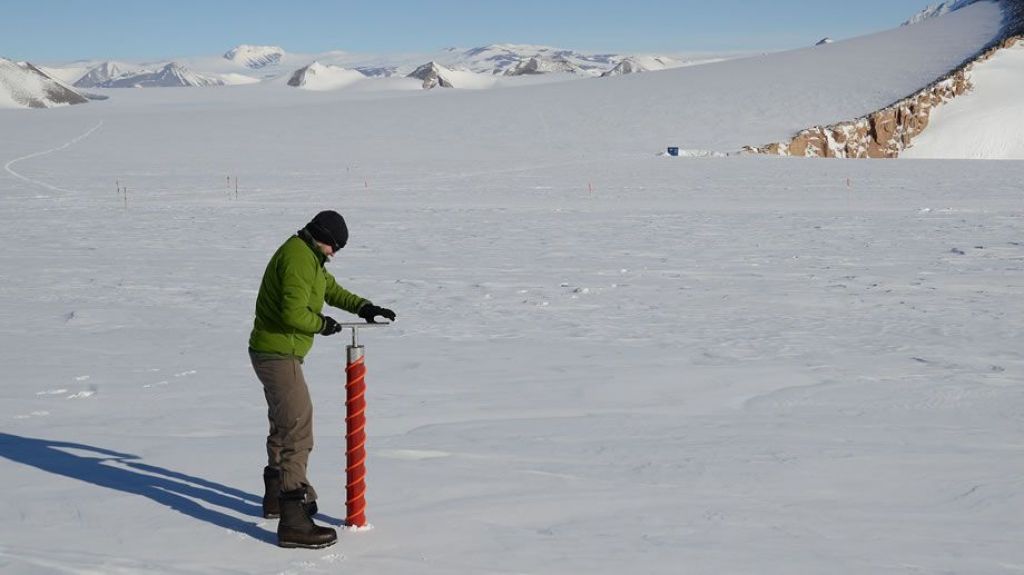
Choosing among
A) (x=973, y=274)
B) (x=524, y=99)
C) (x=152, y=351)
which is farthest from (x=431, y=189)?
(x=524, y=99)

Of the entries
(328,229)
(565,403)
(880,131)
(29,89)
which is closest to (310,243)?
(328,229)

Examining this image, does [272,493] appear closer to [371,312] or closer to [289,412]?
[289,412]

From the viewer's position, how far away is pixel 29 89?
497ft

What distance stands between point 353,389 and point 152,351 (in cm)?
564

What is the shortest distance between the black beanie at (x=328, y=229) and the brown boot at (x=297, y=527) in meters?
1.16

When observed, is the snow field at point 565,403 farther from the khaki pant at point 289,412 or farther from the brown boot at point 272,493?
the khaki pant at point 289,412

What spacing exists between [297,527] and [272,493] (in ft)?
1.56

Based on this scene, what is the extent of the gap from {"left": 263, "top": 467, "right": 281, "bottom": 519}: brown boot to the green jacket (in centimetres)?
65

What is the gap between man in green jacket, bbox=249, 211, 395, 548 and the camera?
16.0 ft

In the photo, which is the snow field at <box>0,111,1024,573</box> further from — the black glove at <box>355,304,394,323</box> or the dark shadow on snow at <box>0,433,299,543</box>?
the black glove at <box>355,304,394,323</box>

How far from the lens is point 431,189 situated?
33.0m

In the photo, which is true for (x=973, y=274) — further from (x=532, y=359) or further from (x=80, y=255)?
(x=80, y=255)

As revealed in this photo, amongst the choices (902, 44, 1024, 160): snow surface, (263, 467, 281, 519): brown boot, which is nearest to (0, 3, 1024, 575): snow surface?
(263, 467, 281, 519): brown boot

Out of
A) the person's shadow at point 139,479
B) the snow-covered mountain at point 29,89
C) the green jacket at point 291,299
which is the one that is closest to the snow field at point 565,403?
the person's shadow at point 139,479
